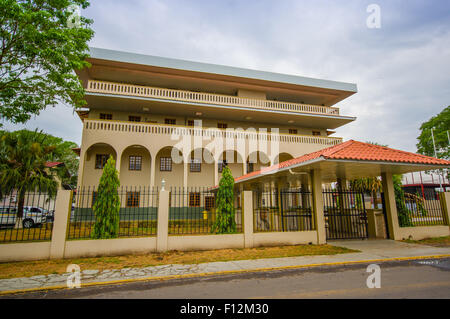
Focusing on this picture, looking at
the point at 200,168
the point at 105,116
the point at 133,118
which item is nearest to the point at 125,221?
the point at 200,168

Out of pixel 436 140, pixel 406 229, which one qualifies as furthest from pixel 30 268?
pixel 436 140

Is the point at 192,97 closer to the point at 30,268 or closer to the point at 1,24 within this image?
the point at 1,24

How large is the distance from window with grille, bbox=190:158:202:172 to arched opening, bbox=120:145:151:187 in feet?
12.1

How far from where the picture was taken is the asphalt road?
15.7 ft

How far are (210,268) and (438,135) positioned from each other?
1626 inches

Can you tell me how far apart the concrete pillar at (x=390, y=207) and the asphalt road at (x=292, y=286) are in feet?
16.7

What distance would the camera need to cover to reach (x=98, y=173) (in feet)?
63.9

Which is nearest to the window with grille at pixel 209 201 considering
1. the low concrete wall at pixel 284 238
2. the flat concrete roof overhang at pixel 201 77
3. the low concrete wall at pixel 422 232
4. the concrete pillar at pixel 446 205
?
the flat concrete roof overhang at pixel 201 77

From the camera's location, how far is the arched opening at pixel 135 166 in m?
20.2

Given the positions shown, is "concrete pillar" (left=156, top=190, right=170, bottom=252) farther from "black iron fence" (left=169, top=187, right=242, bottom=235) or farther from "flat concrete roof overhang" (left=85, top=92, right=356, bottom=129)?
"flat concrete roof overhang" (left=85, top=92, right=356, bottom=129)

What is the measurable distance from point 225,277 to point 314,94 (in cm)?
2284

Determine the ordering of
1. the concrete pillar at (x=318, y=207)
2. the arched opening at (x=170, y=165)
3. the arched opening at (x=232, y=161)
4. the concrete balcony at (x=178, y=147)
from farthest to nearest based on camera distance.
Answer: the arched opening at (x=232, y=161) → the arched opening at (x=170, y=165) → the concrete balcony at (x=178, y=147) → the concrete pillar at (x=318, y=207)

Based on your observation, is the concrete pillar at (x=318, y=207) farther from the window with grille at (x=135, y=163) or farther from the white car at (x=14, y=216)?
the window with grille at (x=135, y=163)

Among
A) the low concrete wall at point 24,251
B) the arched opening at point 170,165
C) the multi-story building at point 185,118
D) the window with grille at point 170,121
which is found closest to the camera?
the low concrete wall at point 24,251
